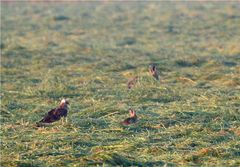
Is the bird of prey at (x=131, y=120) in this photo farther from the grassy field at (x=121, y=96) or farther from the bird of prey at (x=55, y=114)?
the bird of prey at (x=55, y=114)

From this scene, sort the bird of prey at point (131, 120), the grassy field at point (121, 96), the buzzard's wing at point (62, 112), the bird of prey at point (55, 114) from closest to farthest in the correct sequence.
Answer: the grassy field at point (121, 96) → the bird of prey at point (131, 120) → the bird of prey at point (55, 114) → the buzzard's wing at point (62, 112)

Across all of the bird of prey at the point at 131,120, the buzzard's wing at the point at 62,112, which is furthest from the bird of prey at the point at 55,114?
the bird of prey at the point at 131,120

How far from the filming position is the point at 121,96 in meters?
13.4

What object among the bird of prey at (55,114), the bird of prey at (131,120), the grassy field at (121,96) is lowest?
the grassy field at (121,96)

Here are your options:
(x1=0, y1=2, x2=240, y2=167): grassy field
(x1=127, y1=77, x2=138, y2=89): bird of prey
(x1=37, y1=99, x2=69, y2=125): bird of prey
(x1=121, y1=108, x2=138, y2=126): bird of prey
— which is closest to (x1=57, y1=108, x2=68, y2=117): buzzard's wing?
(x1=37, y1=99, x2=69, y2=125): bird of prey

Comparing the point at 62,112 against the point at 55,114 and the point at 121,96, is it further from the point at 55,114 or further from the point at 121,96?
the point at 121,96

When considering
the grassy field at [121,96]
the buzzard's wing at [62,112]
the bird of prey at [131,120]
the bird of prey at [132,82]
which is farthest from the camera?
the bird of prey at [132,82]

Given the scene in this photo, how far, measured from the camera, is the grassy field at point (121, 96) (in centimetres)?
909

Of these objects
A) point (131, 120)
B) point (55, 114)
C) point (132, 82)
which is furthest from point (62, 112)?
point (132, 82)

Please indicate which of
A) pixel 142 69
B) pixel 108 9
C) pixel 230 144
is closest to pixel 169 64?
pixel 142 69

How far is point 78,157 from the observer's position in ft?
29.0

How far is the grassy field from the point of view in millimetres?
9094

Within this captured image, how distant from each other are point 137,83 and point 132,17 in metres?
22.1

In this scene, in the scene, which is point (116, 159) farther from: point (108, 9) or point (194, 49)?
point (108, 9)
